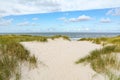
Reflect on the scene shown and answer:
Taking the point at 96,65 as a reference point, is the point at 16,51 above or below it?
above

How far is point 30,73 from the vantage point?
629 cm

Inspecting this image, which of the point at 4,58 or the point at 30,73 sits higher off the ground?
the point at 4,58

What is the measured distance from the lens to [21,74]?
598 centimetres

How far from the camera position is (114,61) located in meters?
6.96

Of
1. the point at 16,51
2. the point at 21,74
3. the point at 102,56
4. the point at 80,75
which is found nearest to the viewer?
the point at 21,74

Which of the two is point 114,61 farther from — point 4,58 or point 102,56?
point 4,58

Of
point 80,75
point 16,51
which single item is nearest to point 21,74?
point 16,51

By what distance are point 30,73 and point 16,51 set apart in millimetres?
1022

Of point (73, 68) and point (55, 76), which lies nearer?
point (55, 76)

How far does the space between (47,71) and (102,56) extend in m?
2.06

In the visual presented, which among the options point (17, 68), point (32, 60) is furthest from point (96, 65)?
point (17, 68)

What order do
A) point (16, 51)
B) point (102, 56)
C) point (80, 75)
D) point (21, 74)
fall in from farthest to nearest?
point (102, 56), point (16, 51), point (80, 75), point (21, 74)

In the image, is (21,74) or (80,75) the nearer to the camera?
(21,74)

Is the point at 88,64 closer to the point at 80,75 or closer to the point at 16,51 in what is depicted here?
the point at 80,75
